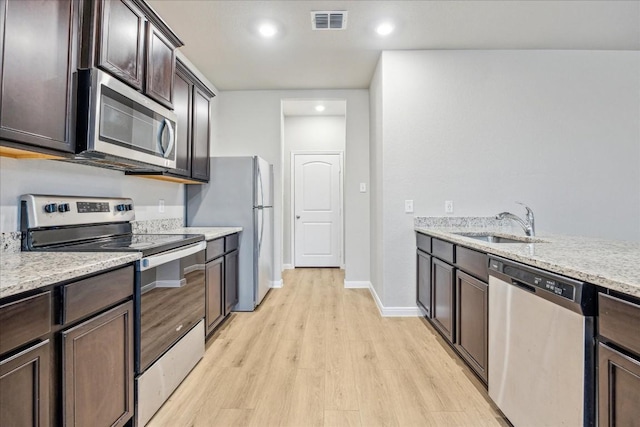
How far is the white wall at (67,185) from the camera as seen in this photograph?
1454mm

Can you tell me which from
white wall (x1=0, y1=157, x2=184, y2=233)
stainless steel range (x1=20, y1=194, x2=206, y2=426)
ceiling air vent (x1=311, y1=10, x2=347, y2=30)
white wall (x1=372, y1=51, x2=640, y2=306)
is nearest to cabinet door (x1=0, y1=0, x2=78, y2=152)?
white wall (x1=0, y1=157, x2=184, y2=233)

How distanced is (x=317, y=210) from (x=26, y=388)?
4689 millimetres

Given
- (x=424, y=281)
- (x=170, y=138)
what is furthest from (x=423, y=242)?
(x=170, y=138)

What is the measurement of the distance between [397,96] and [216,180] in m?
2.01

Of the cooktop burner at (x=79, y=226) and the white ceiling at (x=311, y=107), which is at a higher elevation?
the white ceiling at (x=311, y=107)

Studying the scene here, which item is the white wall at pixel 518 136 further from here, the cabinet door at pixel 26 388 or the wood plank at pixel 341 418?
the cabinet door at pixel 26 388

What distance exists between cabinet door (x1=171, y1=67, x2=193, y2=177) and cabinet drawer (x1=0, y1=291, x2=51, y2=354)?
62.3 inches

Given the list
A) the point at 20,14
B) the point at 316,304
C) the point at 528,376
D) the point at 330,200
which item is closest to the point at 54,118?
the point at 20,14

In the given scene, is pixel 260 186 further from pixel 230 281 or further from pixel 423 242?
pixel 423 242

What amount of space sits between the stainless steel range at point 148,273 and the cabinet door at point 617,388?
A: 181 cm

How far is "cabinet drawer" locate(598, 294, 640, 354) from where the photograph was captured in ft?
2.94

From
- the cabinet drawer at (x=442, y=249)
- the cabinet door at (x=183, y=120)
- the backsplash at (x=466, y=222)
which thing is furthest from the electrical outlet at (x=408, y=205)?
the cabinet door at (x=183, y=120)

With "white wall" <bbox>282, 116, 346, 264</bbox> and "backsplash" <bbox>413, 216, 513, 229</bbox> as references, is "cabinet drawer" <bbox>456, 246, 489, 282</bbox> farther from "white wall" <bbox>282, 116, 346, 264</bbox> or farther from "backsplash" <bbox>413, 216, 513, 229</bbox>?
"white wall" <bbox>282, 116, 346, 264</bbox>

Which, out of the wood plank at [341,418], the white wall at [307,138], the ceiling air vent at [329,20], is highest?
the ceiling air vent at [329,20]
